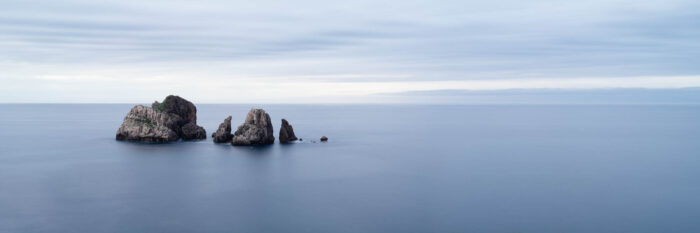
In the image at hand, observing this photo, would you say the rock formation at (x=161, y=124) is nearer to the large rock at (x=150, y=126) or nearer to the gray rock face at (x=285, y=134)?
the large rock at (x=150, y=126)

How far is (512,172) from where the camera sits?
155 ft

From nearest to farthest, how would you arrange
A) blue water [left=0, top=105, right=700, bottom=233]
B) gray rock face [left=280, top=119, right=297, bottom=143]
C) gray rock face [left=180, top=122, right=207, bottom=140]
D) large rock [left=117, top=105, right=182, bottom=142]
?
blue water [left=0, top=105, right=700, bottom=233]
large rock [left=117, top=105, right=182, bottom=142]
gray rock face [left=280, top=119, right=297, bottom=143]
gray rock face [left=180, top=122, right=207, bottom=140]

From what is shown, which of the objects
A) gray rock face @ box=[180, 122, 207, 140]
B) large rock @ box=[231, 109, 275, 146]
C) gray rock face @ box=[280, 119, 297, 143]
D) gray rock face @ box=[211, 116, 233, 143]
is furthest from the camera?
gray rock face @ box=[180, 122, 207, 140]

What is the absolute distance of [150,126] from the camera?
6956 cm

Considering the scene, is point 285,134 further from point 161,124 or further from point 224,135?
point 161,124

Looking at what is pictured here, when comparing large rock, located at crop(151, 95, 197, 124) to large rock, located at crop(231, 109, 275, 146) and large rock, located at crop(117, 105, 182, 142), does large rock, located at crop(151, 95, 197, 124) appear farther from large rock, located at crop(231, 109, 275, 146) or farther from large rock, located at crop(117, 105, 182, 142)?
large rock, located at crop(231, 109, 275, 146)

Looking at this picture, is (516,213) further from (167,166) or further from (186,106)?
(186,106)

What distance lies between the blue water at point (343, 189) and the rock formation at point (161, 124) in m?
3.02

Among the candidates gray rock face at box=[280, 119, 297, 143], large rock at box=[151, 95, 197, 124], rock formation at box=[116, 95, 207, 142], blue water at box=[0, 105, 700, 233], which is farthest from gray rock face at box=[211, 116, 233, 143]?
large rock at box=[151, 95, 197, 124]

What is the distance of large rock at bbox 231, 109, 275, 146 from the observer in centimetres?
6469

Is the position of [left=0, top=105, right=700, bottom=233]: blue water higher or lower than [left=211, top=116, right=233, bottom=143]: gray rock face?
lower

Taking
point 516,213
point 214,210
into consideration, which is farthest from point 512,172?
point 214,210

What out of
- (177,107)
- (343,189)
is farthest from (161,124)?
(343,189)

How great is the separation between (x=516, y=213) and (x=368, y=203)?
32.6ft
